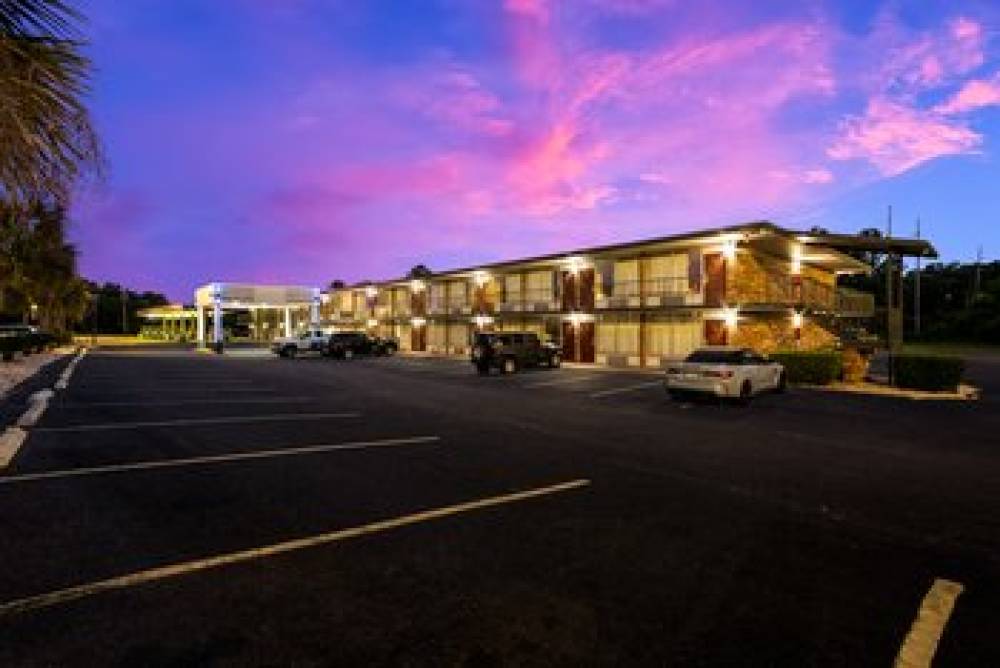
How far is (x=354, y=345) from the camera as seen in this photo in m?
43.7

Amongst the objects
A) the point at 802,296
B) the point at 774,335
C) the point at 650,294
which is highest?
the point at 650,294

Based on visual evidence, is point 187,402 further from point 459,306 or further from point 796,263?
point 459,306

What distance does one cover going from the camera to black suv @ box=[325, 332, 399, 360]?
4241 centimetres

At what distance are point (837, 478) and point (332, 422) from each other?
346 inches

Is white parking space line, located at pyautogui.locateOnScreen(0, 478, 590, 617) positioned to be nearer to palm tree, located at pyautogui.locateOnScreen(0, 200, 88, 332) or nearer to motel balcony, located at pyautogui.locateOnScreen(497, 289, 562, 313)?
palm tree, located at pyautogui.locateOnScreen(0, 200, 88, 332)

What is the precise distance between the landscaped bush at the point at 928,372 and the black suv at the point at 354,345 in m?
31.3

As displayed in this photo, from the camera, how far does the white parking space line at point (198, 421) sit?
11.3 metres

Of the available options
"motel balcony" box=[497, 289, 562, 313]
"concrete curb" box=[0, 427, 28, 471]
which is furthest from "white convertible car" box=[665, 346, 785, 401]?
"motel balcony" box=[497, 289, 562, 313]

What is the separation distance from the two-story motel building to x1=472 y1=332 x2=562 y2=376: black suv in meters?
6.38

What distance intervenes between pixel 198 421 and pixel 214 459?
4.16 metres

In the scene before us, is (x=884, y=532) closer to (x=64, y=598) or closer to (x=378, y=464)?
(x=378, y=464)

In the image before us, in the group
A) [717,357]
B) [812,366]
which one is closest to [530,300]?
[812,366]

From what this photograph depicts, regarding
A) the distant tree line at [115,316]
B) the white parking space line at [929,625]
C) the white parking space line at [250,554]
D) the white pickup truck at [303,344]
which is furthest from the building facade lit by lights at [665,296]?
the distant tree line at [115,316]

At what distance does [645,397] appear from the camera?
1877cm
